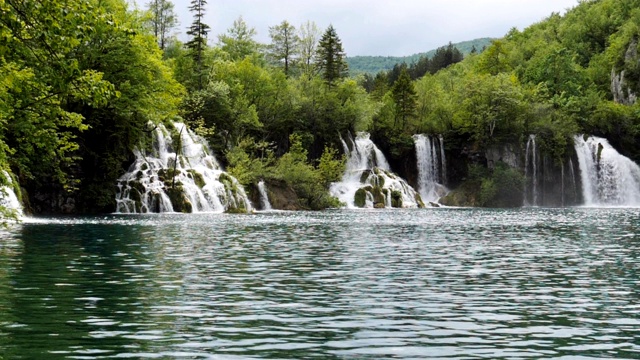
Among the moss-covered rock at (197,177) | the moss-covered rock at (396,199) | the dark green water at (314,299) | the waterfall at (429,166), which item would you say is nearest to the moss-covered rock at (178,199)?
the moss-covered rock at (197,177)

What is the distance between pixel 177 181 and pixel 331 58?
45.4m

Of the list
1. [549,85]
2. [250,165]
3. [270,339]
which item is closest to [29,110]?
[270,339]

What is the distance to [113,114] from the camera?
5959 cm

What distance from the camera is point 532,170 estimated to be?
313 ft

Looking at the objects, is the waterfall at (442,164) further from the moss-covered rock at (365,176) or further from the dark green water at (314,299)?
the dark green water at (314,299)

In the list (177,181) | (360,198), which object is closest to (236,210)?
(177,181)

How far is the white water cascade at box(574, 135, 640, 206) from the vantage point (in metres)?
93.2

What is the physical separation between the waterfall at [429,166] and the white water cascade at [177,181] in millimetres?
33937

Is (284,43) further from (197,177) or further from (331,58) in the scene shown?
(197,177)

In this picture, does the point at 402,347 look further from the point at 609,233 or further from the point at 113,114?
the point at 113,114

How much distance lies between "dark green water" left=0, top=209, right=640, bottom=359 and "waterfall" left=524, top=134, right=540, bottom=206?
6506 centimetres

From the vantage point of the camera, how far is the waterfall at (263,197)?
6944 cm

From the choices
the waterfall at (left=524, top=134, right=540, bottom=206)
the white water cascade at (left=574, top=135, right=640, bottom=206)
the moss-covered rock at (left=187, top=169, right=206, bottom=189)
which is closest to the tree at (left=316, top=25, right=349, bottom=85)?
the waterfall at (left=524, top=134, right=540, bottom=206)

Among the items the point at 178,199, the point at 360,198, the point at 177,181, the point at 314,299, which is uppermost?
the point at 177,181
